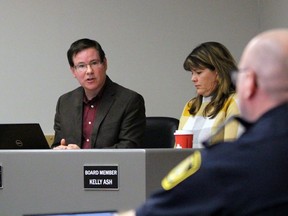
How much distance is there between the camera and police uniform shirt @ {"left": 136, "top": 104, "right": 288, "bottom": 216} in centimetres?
116

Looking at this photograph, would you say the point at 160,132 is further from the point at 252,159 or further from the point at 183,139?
the point at 252,159

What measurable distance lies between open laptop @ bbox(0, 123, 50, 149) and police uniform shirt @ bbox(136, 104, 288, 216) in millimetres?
1630

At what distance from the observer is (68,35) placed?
4.78 metres

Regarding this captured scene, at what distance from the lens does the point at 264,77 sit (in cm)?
118

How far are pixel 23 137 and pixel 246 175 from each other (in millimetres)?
1750

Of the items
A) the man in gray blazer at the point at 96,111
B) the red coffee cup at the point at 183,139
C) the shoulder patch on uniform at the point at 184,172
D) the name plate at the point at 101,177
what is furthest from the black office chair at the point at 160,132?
the shoulder patch on uniform at the point at 184,172

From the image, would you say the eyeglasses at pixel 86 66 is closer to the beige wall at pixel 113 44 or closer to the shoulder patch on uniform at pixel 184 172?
the beige wall at pixel 113 44

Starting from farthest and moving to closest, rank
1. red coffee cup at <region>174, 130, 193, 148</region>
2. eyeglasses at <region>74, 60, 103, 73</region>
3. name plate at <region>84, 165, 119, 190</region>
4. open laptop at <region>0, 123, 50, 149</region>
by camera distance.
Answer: eyeglasses at <region>74, 60, 103, 73</region> < open laptop at <region>0, 123, 50, 149</region> < red coffee cup at <region>174, 130, 193, 148</region> < name plate at <region>84, 165, 119, 190</region>

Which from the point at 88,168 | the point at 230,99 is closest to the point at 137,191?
the point at 88,168

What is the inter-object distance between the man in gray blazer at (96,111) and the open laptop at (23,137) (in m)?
0.39

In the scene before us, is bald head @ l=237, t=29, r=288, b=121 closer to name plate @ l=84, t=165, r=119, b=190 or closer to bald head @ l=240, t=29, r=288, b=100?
bald head @ l=240, t=29, r=288, b=100

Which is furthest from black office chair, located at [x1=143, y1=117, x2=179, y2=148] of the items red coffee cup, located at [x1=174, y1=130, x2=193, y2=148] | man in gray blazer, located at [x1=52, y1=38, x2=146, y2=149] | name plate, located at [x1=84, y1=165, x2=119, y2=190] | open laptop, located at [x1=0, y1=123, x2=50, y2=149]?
name plate, located at [x1=84, y1=165, x2=119, y2=190]

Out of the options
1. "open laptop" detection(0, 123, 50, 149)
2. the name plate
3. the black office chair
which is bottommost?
the black office chair

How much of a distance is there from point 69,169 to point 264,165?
126 cm
